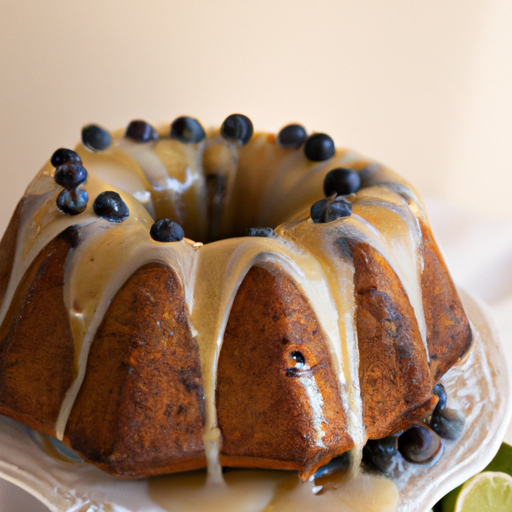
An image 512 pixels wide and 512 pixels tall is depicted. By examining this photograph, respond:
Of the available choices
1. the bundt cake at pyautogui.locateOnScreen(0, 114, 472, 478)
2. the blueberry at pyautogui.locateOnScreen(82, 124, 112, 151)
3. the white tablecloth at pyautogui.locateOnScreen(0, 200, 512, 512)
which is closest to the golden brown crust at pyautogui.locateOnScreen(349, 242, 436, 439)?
the bundt cake at pyautogui.locateOnScreen(0, 114, 472, 478)

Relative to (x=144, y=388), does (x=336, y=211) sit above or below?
above

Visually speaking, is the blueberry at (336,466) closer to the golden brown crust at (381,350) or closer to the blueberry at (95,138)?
the golden brown crust at (381,350)

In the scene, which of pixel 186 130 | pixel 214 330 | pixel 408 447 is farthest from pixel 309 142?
pixel 408 447

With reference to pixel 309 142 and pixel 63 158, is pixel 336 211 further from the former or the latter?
pixel 63 158

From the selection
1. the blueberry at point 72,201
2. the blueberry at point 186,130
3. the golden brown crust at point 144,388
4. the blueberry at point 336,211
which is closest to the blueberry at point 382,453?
the golden brown crust at point 144,388

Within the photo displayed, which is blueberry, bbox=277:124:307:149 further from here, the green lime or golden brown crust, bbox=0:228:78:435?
the green lime

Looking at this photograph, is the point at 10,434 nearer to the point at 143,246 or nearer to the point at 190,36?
the point at 143,246
